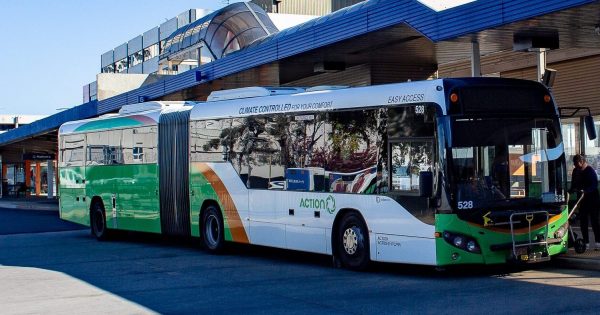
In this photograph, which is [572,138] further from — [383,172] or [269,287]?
[269,287]

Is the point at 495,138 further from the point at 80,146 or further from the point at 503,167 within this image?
the point at 80,146

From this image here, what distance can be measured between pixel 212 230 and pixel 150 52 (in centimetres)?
7761

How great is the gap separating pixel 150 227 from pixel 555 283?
10.7m

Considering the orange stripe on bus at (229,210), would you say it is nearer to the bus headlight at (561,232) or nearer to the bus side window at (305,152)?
the bus side window at (305,152)

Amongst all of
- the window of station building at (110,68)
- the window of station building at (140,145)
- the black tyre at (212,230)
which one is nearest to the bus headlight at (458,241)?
the black tyre at (212,230)

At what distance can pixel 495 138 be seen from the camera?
13.1m

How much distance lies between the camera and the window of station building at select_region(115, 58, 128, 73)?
10275cm

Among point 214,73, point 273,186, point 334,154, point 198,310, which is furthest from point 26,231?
point 198,310

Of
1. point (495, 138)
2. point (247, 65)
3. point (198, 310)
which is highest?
point (247, 65)

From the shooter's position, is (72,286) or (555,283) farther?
(72,286)

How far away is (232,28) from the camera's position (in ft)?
111

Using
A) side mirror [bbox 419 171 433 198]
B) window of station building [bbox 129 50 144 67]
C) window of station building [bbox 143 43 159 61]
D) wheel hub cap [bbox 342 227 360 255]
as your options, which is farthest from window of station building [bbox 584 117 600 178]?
window of station building [bbox 129 50 144 67]

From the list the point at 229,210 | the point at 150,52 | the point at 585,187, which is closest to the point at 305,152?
the point at 229,210

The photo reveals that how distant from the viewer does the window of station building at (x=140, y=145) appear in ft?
67.4
